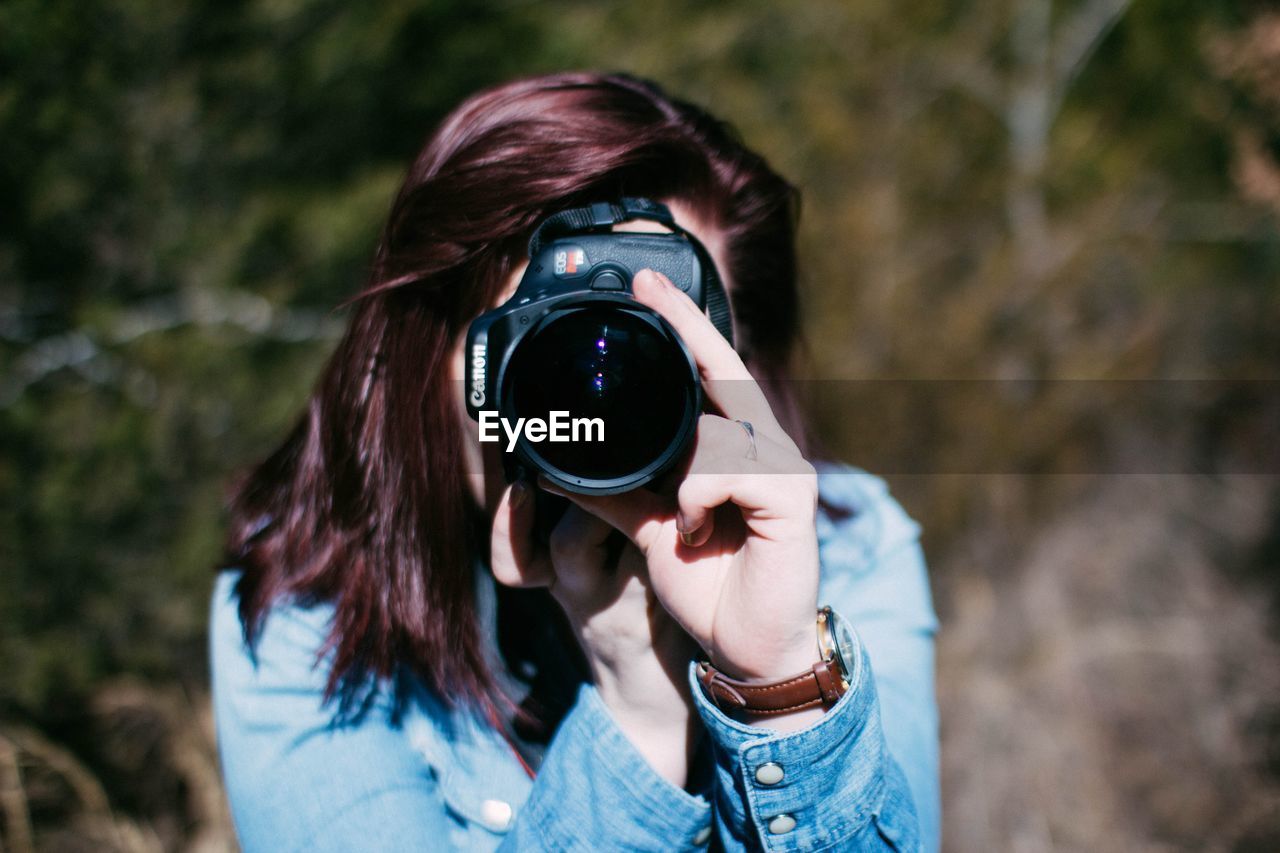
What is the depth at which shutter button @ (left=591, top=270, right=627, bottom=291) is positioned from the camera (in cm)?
65

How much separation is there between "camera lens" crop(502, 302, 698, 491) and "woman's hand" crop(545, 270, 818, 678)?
0.08 feet

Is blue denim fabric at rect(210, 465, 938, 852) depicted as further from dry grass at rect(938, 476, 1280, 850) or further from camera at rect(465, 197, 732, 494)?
dry grass at rect(938, 476, 1280, 850)

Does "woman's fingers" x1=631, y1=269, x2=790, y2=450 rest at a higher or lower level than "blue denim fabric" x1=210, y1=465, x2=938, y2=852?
higher

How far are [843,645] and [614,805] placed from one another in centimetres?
22

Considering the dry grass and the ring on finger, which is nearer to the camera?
the ring on finger

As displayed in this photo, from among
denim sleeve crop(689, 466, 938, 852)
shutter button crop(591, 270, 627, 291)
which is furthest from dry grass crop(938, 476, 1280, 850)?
shutter button crop(591, 270, 627, 291)

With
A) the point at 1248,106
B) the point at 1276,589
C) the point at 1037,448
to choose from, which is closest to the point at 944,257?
the point at 1037,448

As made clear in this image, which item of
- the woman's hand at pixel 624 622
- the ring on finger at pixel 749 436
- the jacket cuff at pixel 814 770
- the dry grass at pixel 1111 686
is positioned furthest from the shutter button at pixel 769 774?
the dry grass at pixel 1111 686

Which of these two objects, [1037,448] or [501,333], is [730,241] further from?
[1037,448]

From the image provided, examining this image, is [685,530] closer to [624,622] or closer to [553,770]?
[624,622]

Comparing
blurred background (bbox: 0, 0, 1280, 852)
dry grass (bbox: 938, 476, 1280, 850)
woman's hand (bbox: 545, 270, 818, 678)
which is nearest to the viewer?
woman's hand (bbox: 545, 270, 818, 678)

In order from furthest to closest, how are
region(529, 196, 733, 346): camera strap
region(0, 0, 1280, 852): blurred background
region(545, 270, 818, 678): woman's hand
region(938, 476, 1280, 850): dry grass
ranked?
region(938, 476, 1280, 850): dry grass < region(0, 0, 1280, 852): blurred background < region(529, 196, 733, 346): camera strap < region(545, 270, 818, 678): woman's hand

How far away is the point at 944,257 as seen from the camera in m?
3.12

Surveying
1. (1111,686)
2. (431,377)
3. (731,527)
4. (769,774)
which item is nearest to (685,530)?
(731,527)
